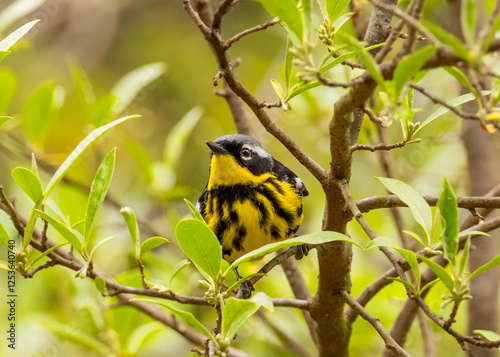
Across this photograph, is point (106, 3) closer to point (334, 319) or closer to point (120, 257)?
point (120, 257)

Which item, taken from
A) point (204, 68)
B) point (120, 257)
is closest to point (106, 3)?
point (204, 68)

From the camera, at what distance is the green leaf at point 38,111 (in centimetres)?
282

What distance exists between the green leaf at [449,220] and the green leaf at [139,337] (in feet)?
5.56

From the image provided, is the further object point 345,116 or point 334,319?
point 334,319

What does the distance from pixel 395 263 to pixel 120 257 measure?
2.36 m

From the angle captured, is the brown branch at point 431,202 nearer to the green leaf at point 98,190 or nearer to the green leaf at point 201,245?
the green leaf at point 201,245

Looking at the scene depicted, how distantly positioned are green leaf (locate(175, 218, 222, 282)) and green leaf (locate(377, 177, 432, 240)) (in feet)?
1.64

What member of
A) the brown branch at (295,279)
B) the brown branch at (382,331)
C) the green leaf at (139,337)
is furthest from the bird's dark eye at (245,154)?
the brown branch at (382,331)

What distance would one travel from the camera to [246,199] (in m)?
2.87

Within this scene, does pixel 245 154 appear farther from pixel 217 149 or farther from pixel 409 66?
pixel 409 66

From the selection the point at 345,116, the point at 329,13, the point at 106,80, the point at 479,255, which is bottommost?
the point at 479,255

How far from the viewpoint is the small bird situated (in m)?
2.81

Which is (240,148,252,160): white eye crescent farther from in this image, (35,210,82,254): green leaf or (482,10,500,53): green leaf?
(482,10,500,53): green leaf

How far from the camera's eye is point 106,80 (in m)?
6.52
